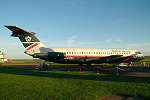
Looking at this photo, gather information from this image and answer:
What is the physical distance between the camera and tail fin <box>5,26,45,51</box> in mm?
18281

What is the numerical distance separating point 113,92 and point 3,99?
4.97m

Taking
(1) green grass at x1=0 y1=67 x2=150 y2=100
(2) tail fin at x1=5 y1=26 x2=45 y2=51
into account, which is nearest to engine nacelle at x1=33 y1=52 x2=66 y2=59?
(2) tail fin at x1=5 y1=26 x2=45 y2=51

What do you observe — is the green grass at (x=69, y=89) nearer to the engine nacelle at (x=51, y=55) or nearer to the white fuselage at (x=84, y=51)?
the engine nacelle at (x=51, y=55)

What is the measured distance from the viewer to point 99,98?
519 centimetres

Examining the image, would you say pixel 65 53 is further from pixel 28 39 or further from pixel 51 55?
pixel 28 39

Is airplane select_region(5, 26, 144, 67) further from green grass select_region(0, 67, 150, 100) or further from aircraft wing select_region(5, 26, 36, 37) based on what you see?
green grass select_region(0, 67, 150, 100)

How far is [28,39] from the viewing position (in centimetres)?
1922

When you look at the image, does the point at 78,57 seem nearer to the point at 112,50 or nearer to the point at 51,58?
the point at 51,58

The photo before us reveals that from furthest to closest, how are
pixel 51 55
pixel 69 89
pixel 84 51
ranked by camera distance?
pixel 84 51 → pixel 51 55 → pixel 69 89

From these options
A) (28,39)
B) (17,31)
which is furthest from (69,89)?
(28,39)

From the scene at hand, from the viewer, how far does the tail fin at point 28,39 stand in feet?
60.0

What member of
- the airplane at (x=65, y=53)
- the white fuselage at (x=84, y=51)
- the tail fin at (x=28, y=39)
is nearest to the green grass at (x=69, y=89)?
the airplane at (x=65, y=53)

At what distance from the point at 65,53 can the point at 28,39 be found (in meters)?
6.51

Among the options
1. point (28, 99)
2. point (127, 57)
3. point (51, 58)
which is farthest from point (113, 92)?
point (127, 57)
